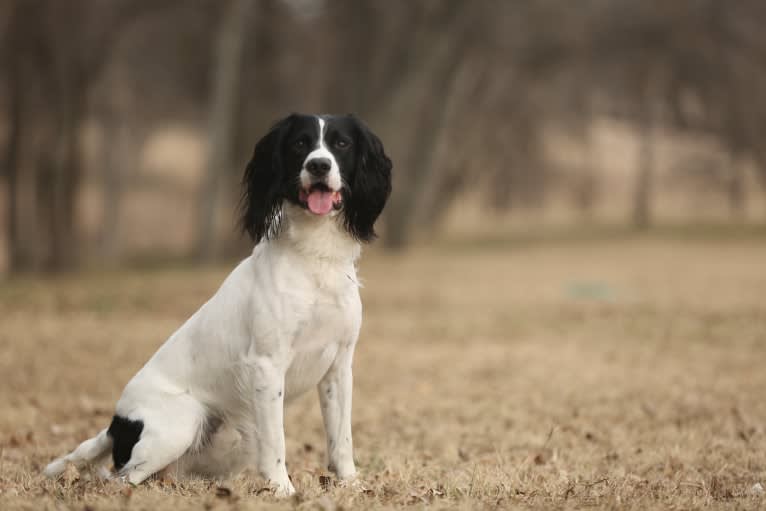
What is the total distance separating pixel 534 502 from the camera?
4484mm

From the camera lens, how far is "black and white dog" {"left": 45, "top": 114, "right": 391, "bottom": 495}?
460 centimetres

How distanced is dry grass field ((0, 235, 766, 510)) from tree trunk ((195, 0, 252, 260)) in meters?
2.36

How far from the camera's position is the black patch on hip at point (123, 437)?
4.64 metres

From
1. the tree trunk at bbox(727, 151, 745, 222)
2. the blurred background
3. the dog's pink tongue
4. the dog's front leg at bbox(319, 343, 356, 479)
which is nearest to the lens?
the dog's pink tongue

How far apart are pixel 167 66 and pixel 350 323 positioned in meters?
23.2

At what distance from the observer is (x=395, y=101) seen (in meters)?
22.6

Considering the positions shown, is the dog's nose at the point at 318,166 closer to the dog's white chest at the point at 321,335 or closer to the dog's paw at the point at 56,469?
the dog's white chest at the point at 321,335

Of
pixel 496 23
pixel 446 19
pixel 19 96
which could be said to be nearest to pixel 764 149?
pixel 496 23

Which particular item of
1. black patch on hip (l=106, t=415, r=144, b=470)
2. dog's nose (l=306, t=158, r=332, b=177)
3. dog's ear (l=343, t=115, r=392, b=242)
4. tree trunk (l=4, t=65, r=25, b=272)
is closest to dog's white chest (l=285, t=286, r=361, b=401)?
dog's ear (l=343, t=115, r=392, b=242)

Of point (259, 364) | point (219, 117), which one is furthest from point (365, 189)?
point (219, 117)

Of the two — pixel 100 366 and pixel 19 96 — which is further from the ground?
pixel 19 96

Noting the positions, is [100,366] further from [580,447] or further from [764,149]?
[764,149]

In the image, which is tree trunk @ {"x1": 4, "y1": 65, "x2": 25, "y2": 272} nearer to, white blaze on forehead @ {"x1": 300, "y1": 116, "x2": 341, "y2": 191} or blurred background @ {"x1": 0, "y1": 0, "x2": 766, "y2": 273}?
blurred background @ {"x1": 0, "y1": 0, "x2": 766, "y2": 273}

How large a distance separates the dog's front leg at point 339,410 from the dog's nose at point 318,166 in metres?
0.88
